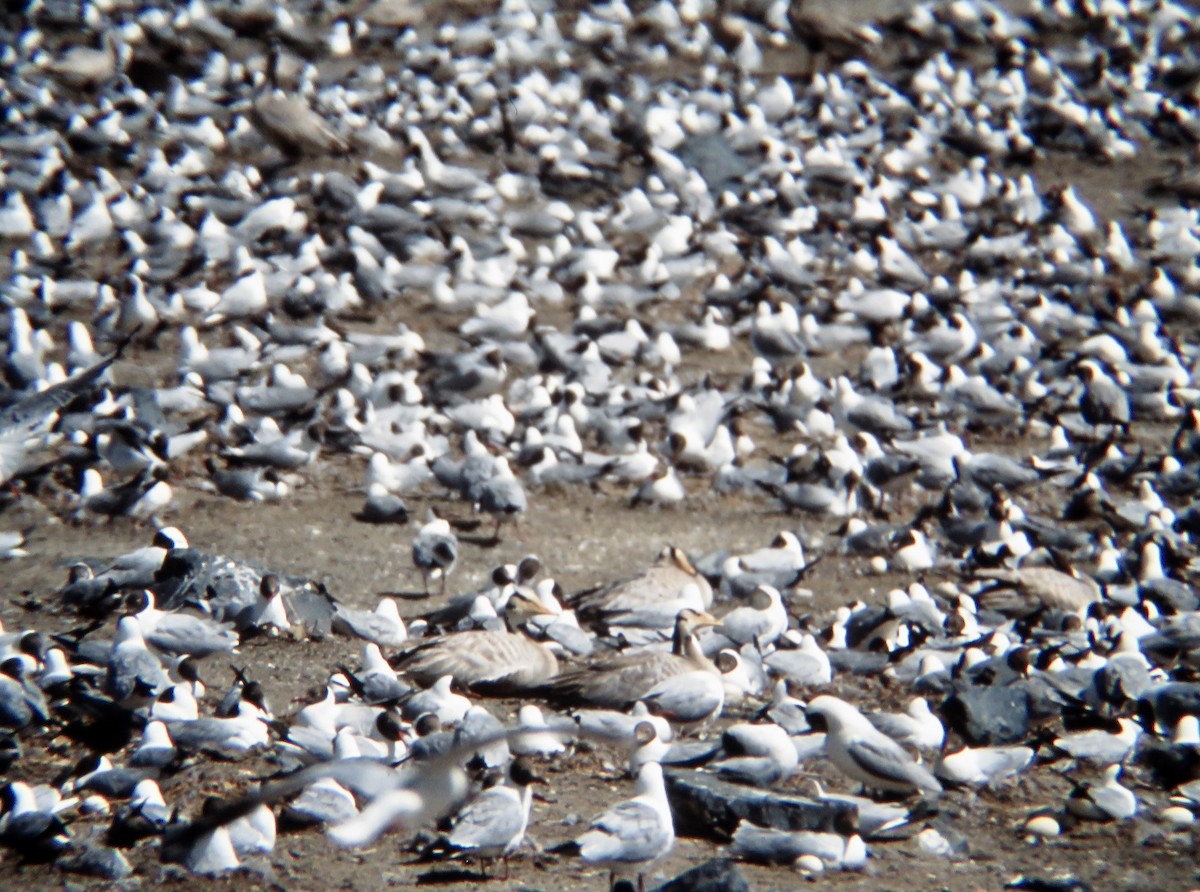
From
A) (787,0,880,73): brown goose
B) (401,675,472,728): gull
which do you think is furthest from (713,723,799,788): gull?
(787,0,880,73): brown goose

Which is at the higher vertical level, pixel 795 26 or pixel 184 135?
pixel 795 26

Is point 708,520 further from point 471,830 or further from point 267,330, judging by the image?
point 471,830

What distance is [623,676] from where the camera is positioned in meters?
6.23

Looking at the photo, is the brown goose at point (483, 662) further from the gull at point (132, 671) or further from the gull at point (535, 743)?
the gull at point (132, 671)

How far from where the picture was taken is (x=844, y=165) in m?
14.5

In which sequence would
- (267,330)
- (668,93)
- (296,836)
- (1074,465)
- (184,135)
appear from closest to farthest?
(296,836)
(1074,465)
(267,330)
(184,135)
(668,93)

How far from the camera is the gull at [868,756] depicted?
5.46 metres

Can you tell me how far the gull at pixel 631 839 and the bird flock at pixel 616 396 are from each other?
0.09 ft

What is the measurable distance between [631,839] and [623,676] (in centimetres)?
174

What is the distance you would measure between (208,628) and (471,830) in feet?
7.38

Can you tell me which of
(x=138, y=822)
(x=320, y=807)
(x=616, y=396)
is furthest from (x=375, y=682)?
(x=616, y=396)

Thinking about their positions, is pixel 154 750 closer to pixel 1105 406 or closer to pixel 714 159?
pixel 1105 406

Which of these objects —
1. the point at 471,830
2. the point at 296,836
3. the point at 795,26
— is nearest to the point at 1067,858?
the point at 471,830

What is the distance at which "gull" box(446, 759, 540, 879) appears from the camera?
4.57 metres
